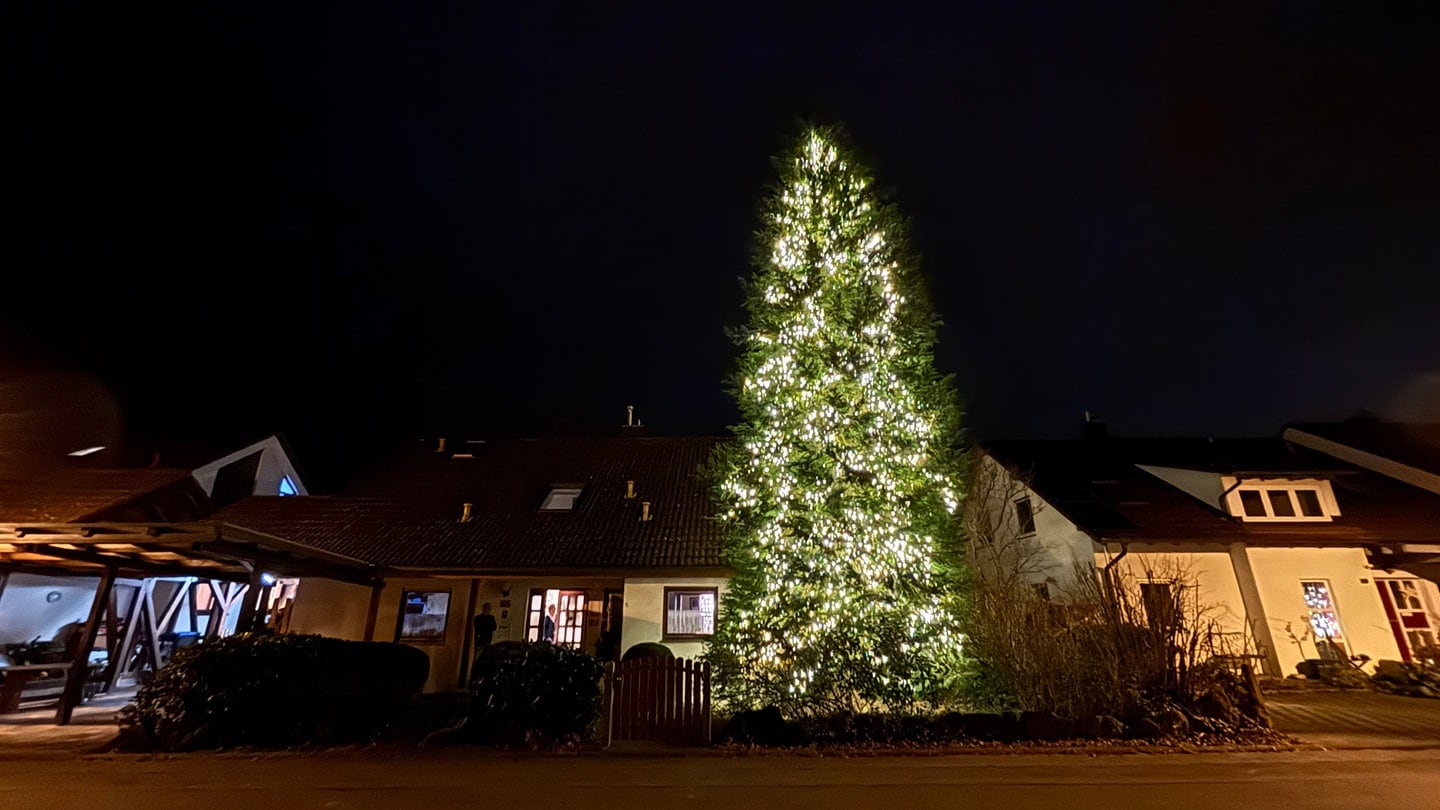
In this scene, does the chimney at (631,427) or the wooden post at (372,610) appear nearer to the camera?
the wooden post at (372,610)

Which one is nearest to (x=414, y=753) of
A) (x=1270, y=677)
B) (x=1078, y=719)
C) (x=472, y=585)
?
(x=472, y=585)

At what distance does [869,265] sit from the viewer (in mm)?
10438

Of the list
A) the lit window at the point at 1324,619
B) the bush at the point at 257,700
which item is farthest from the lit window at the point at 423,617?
the lit window at the point at 1324,619

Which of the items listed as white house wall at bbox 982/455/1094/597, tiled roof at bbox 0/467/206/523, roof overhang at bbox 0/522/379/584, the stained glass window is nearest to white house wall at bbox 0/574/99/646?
roof overhang at bbox 0/522/379/584

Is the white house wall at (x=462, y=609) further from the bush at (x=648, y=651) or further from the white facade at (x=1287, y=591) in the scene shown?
the white facade at (x=1287, y=591)

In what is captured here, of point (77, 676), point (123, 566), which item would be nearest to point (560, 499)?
point (123, 566)

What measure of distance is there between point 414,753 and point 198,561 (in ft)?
22.8

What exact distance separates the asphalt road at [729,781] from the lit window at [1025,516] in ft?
28.2

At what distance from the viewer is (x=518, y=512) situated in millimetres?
16469

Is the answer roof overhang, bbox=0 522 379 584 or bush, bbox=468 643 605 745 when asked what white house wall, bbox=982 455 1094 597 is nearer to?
bush, bbox=468 643 605 745

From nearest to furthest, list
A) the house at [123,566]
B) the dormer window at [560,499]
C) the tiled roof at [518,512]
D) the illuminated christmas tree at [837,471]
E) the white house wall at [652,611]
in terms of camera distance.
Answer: the illuminated christmas tree at [837,471], the house at [123,566], the white house wall at [652,611], the tiled roof at [518,512], the dormer window at [560,499]

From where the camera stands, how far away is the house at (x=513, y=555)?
13539mm

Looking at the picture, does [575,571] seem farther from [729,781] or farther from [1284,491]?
[1284,491]

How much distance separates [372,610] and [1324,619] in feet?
65.7
